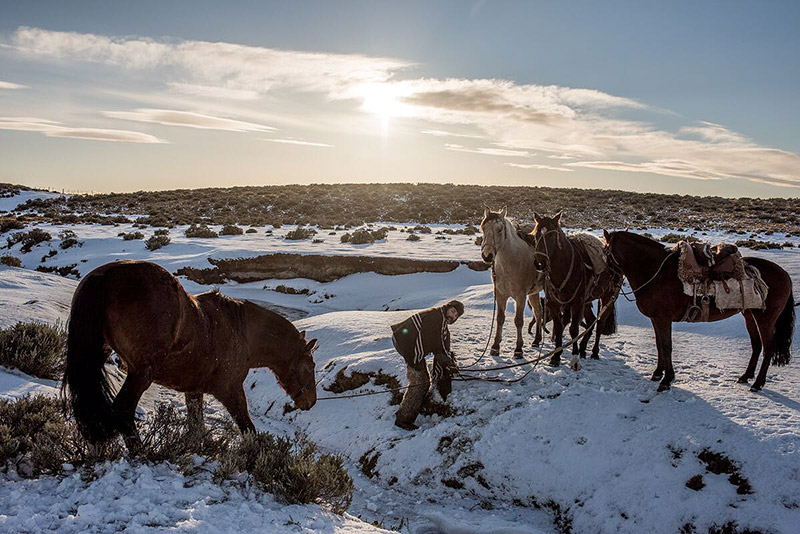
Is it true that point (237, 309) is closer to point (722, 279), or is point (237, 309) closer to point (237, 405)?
point (237, 405)

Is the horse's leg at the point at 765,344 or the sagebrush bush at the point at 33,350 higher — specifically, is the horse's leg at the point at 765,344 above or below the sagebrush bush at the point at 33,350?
above

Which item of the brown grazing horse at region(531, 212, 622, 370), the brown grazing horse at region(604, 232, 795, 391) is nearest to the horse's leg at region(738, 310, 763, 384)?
the brown grazing horse at region(604, 232, 795, 391)

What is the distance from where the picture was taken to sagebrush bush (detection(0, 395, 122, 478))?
3877mm

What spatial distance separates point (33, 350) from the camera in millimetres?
6641

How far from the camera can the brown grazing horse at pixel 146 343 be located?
4039mm

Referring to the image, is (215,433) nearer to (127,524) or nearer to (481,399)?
(127,524)

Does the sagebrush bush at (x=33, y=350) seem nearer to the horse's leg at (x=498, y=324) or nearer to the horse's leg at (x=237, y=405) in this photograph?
the horse's leg at (x=237, y=405)

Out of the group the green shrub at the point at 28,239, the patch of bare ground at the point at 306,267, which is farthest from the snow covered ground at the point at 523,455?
the green shrub at the point at 28,239

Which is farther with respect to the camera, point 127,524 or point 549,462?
point 549,462

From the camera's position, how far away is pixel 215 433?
555cm

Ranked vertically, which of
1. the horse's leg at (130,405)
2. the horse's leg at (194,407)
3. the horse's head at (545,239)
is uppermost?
the horse's head at (545,239)

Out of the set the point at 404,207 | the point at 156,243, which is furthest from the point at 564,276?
the point at 404,207

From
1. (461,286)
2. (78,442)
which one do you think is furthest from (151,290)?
(461,286)

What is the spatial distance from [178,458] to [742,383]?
7330 millimetres
